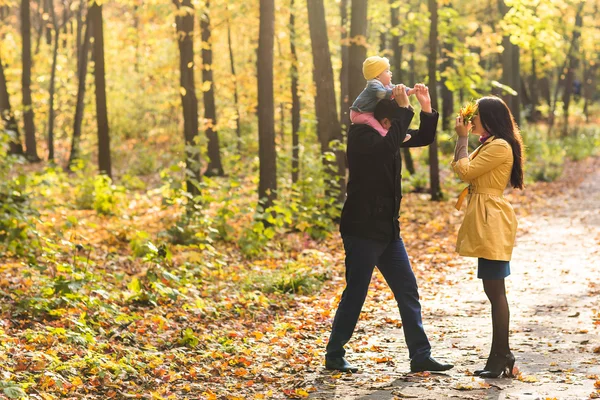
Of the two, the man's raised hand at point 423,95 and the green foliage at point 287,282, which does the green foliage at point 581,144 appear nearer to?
the green foliage at point 287,282

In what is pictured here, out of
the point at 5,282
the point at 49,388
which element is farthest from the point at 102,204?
the point at 49,388

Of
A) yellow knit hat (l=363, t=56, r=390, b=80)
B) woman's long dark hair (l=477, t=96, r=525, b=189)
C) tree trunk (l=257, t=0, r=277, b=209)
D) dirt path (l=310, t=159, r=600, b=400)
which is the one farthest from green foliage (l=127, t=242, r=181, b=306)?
tree trunk (l=257, t=0, r=277, b=209)

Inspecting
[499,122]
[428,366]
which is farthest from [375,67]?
[428,366]

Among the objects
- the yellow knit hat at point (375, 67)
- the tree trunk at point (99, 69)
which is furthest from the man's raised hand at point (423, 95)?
the tree trunk at point (99, 69)

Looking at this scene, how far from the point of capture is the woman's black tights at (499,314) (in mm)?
5828

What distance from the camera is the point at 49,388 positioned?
541 cm

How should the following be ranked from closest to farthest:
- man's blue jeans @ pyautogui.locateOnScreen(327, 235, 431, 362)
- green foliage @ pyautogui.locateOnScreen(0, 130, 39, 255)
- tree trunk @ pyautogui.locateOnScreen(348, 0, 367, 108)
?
man's blue jeans @ pyautogui.locateOnScreen(327, 235, 431, 362), green foliage @ pyautogui.locateOnScreen(0, 130, 39, 255), tree trunk @ pyautogui.locateOnScreen(348, 0, 367, 108)

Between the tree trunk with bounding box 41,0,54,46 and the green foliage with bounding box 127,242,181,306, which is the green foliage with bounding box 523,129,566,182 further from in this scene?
the tree trunk with bounding box 41,0,54,46

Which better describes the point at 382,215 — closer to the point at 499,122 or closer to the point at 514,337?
the point at 499,122

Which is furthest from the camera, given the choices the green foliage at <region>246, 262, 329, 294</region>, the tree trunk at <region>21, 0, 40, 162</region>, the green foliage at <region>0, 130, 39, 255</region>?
the tree trunk at <region>21, 0, 40, 162</region>

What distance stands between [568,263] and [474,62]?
8.14 m

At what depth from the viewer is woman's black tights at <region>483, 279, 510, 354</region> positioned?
229 inches

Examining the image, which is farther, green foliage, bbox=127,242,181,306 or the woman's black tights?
green foliage, bbox=127,242,181,306

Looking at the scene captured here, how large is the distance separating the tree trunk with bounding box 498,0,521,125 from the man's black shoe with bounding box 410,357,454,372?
19.1m
